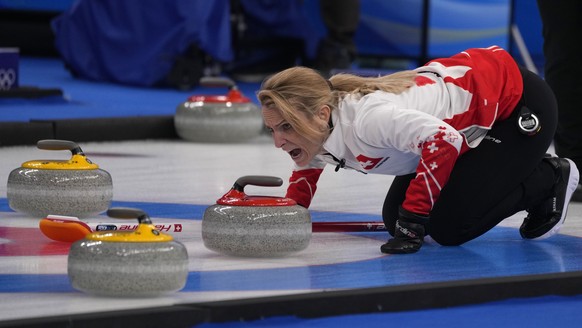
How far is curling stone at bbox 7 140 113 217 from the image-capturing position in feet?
10.6

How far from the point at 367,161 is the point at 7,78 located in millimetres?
4041

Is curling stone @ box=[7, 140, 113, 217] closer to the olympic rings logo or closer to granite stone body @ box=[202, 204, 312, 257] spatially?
granite stone body @ box=[202, 204, 312, 257]

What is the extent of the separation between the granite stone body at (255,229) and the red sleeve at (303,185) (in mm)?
344

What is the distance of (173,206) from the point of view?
147 inches

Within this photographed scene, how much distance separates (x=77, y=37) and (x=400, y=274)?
580 centimetres

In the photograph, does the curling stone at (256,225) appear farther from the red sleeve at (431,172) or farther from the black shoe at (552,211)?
the black shoe at (552,211)

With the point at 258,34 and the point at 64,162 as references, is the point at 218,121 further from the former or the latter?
the point at 258,34

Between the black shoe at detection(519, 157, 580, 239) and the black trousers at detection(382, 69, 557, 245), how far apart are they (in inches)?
1.0

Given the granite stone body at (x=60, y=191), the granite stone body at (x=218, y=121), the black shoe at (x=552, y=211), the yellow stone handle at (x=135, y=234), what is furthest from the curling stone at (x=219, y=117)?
the yellow stone handle at (x=135, y=234)

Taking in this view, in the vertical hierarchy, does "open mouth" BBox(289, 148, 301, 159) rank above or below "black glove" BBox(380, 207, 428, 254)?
above

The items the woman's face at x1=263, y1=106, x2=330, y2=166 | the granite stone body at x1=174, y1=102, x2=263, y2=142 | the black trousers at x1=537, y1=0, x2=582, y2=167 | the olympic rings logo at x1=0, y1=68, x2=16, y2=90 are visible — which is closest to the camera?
the woman's face at x1=263, y1=106, x2=330, y2=166

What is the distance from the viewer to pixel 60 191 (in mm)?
3230

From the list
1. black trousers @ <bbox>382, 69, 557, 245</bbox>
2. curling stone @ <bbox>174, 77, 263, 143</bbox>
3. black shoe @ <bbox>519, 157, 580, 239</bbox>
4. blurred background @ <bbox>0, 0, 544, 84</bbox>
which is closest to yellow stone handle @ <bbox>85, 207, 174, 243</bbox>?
black trousers @ <bbox>382, 69, 557, 245</bbox>

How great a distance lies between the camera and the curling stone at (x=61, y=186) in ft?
10.6
